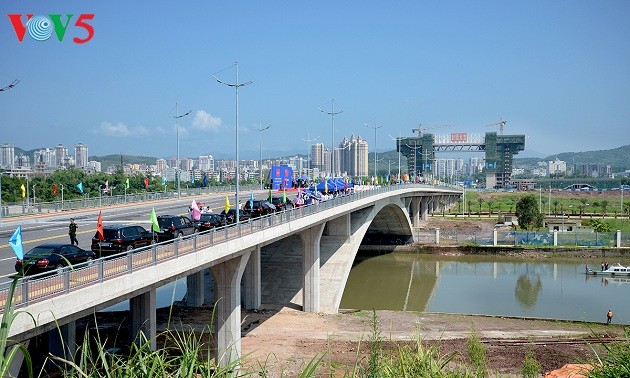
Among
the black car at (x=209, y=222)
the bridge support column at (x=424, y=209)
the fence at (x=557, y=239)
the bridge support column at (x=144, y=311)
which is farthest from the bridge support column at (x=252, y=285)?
the bridge support column at (x=424, y=209)

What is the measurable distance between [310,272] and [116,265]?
81.7 ft

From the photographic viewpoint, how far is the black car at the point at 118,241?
22125mm

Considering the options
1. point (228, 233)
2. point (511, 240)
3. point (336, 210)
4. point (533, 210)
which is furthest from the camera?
point (533, 210)

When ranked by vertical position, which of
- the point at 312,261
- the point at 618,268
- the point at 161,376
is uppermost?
the point at 161,376

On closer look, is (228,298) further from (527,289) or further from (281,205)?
(527,289)

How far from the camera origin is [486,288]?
189ft

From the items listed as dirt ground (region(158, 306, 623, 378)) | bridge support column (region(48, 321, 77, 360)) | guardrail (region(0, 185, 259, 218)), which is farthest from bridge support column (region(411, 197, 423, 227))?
bridge support column (region(48, 321, 77, 360))

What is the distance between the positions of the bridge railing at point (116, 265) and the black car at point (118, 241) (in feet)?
3.17

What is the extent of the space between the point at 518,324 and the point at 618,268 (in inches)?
1087

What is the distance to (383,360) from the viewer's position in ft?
38.8

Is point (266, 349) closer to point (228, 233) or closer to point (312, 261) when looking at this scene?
point (228, 233)

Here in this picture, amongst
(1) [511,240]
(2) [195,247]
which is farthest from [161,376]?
(1) [511,240]

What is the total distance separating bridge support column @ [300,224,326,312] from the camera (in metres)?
42.0

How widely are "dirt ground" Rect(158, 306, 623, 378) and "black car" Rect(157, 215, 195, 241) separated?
4055mm
